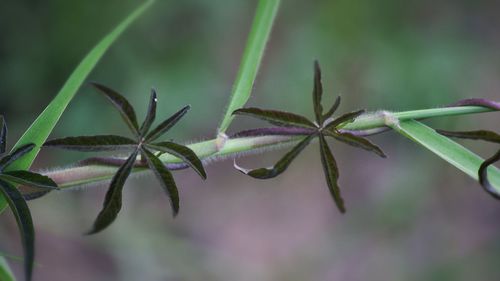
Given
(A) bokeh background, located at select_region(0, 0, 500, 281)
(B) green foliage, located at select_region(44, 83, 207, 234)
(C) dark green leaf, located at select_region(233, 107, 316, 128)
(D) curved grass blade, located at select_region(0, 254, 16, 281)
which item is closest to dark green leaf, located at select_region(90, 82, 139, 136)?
(B) green foliage, located at select_region(44, 83, 207, 234)

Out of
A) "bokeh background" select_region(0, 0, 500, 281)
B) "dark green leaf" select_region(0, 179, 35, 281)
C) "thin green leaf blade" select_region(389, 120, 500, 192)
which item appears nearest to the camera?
"dark green leaf" select_region(0, 179, 35, 281)

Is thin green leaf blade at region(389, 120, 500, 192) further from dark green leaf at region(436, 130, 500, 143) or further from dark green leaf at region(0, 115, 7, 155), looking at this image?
dark green leaf at region(0, 115, 7, 155)

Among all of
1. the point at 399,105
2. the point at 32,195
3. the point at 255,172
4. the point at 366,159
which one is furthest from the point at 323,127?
the point at 366,159

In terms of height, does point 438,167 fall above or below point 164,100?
below

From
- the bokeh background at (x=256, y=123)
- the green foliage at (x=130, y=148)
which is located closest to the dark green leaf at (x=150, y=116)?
the green foliage at (x=130, y=148)

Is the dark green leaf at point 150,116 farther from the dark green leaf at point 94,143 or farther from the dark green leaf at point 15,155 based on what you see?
the dark green leaf at point 15,155

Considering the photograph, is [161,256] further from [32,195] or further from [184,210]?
[32,195]

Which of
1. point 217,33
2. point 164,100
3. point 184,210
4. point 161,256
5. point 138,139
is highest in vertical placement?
point 217,33

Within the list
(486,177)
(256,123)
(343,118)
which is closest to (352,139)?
(343,118)
